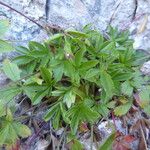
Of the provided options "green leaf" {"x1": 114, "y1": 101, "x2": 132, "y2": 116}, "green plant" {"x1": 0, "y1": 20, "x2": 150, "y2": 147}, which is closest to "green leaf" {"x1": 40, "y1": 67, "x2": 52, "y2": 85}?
"green plant" {"x1": 0, "y1": 20, "x2": 150, "y2": 147}

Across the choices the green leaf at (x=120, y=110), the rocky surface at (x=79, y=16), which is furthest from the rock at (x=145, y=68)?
the green leaf at (x=120, y=110)

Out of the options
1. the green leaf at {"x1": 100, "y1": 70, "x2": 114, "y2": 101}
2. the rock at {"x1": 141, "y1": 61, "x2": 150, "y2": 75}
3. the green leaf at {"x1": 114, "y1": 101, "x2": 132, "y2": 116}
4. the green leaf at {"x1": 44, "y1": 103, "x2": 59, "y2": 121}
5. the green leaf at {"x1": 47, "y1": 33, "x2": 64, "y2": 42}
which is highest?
the green leaf at {"x1": 47, "y1": 33, "x2": 64, "y2": 42}

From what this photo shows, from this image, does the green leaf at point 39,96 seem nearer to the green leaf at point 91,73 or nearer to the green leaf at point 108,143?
the green leaf at point 91,73

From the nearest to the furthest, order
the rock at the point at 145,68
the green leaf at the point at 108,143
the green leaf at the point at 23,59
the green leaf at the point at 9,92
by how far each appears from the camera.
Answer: the green leaf at the point at 108,143
the green leaf at the point at 9,92
the green leaf at the point at 23,59
the rock at the point at 145,68

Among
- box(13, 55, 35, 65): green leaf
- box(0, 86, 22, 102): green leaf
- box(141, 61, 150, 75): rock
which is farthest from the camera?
box(141, 61, 150, 75): rock

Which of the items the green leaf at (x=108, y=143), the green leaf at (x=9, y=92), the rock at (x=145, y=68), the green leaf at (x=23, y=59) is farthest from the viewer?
the rock at (x=145, y=68)

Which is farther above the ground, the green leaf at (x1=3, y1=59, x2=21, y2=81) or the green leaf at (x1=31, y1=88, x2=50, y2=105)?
the green leaf at (x1=3, y1=59, x2=21, y2=81)

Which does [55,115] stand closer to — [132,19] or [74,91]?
[74,91]

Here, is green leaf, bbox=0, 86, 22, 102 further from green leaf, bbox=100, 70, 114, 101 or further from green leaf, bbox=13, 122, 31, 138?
green leaf, bbox=100, 70, 114, 101

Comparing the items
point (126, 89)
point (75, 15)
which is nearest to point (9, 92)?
point (126, 89)
